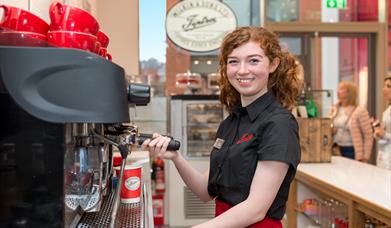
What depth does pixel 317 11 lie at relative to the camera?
19.5 ft

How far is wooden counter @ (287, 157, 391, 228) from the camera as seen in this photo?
2105 millimetres

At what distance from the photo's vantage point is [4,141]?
0.89 meters

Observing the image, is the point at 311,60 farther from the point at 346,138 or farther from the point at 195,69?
the point at 195,69

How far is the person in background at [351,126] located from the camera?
15.7 ft

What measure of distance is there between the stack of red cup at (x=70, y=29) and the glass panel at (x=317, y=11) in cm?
512

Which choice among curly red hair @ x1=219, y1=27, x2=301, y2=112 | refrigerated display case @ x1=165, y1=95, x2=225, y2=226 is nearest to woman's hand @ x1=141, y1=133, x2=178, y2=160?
curly red hair @ x1=219, y1=27, x2=301, y2=112

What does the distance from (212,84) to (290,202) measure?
1716mm

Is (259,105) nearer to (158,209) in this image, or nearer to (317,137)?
(317,137)

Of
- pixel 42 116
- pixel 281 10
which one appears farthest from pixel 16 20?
pixel 281 10

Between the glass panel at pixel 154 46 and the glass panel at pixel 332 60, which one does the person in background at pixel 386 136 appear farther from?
the glass panel at pixel 154 46

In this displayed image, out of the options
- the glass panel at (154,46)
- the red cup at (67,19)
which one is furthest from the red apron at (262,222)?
the glass panel at (154,46)

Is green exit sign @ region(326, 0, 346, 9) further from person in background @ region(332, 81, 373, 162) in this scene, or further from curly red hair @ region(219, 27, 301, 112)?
curly red hair @ region(219, 27, 301, 112)

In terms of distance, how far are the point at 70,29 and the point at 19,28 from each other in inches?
4.2

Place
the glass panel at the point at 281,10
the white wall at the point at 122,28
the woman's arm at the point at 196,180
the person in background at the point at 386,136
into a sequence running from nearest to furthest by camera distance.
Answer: the woman's arm at the point at 196,180 → the white wall at the point at 122,28 → the person in background at the point at 386,136 → the glass panel at the point at 281,10
